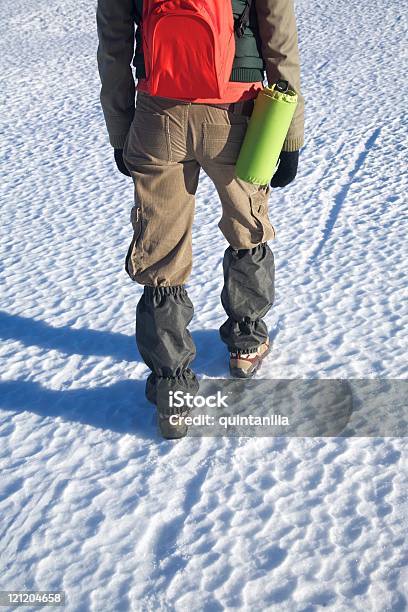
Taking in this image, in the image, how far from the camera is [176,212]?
199 cm

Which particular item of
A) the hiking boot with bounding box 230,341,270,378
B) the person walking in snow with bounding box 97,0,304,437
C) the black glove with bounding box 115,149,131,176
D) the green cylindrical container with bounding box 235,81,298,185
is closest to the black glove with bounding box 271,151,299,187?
the person walking in snow with bounding box 97,0,304,437

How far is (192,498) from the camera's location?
6.23 feet

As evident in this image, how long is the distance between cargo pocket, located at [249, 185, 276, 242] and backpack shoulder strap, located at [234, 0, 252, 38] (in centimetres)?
44

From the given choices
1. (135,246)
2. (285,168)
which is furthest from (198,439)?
(285,168)

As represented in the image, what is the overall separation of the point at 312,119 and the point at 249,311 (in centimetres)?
261

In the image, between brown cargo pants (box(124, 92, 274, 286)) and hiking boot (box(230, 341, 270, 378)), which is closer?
brown cargo pants (box(124, 92, 274, 286))

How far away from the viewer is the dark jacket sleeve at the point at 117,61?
6.14 feet

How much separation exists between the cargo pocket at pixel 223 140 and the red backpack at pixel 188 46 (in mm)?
122

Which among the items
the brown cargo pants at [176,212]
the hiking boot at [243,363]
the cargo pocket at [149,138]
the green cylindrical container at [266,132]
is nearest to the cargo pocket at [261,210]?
the brown cargo pants at [176,212]

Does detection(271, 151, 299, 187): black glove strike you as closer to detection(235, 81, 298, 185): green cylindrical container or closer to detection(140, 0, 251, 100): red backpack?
detection(235, 81, 298, 185): green cylindrical container

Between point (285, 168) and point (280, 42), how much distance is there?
36 centimetres

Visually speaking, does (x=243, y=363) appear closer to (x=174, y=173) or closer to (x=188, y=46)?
(x=174, y=173)

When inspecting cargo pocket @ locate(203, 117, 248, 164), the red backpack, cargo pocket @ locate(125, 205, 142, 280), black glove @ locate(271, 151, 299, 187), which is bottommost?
cargo pocket @ locate(125, 205, 142, 280)

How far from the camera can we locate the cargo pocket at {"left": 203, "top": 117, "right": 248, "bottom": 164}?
193 cm
